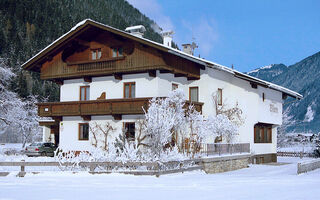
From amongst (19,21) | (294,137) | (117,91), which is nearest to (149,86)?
(117,91)

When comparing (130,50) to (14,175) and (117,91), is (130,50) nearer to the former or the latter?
(117,91)

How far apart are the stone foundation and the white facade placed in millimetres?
3394

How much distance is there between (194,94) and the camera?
98.8ft

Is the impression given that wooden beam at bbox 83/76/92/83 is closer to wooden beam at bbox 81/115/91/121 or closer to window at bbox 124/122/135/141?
wooden beam at bbox 81/115/91/121

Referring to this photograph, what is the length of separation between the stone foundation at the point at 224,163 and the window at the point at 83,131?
32.6 feet

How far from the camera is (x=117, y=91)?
96.4 ft

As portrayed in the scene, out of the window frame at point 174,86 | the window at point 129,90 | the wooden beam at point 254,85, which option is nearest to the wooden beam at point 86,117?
the window at point 129,90

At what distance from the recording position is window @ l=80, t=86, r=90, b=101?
31031mm

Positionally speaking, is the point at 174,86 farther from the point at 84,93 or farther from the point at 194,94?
the point at 84,93

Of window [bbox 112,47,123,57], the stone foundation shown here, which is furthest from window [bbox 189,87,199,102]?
window [bbox 112,47,123,57]

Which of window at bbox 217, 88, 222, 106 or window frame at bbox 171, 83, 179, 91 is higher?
window frame at bbox 171, 83, 179, 91

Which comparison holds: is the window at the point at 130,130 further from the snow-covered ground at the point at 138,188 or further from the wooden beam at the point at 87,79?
the snow-covered ground at the point at 138,188

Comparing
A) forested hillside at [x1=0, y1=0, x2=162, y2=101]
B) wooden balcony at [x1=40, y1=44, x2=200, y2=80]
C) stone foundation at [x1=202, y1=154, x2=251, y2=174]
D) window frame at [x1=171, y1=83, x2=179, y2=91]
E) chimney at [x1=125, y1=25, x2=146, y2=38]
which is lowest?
stone foundation at [x1=202, y1=154, x2=251, y2=174]

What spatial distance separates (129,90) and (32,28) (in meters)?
90.1
